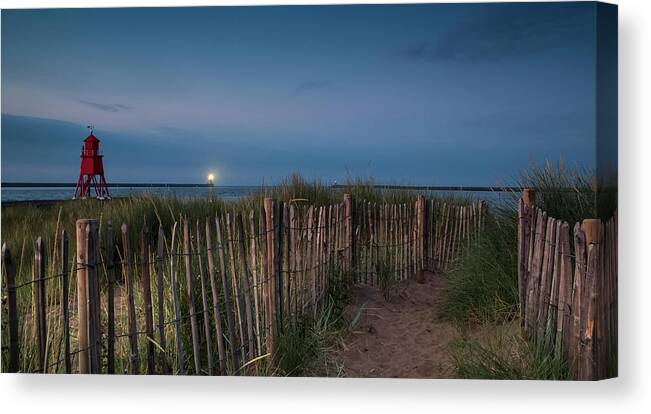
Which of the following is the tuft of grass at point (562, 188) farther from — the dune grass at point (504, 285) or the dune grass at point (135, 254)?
the dune grass at point (135, 254)

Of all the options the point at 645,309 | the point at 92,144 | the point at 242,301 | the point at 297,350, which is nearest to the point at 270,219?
the point at 242,301

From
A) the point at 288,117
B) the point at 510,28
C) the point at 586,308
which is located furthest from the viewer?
the point at 288,117

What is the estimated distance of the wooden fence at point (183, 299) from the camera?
2.91m

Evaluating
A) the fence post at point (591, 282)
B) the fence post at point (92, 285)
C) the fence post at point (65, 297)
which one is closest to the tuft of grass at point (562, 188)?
the fence post at point (591, 282)

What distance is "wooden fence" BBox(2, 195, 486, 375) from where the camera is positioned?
9.54 ft

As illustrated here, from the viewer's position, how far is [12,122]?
12.0ft

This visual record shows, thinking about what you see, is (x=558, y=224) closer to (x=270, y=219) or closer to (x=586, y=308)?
(x=586, y=308)

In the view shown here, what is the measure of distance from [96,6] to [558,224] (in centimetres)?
298

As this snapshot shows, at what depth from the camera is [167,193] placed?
5582mm

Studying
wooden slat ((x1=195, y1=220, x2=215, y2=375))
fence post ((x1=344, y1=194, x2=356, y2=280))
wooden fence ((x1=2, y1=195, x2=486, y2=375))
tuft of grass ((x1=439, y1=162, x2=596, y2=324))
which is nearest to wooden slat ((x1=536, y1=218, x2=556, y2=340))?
tuft of grass ((x1=439, y1=162, x2=596, y2=324))

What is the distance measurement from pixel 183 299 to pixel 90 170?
3.27ft

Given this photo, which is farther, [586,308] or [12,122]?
[12,122]

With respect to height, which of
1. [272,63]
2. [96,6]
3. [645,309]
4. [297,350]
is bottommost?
[297,350]

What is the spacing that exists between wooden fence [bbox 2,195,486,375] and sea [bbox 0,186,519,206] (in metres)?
0.45
